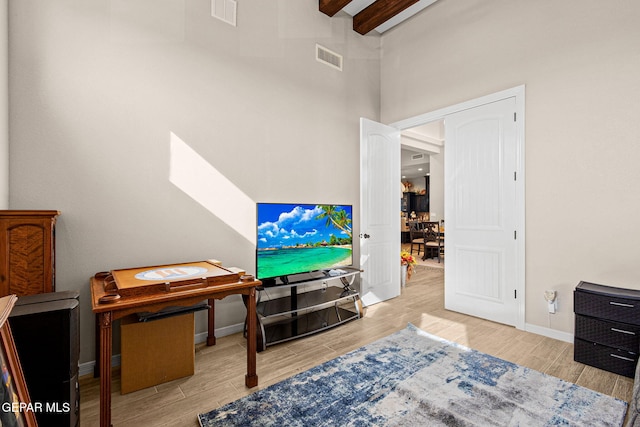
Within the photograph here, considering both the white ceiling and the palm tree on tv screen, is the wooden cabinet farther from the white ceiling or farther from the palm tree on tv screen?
the white ceiling

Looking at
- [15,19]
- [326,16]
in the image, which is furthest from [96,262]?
[326,16]

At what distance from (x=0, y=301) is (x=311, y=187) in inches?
107

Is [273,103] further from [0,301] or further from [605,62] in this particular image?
[605,62]

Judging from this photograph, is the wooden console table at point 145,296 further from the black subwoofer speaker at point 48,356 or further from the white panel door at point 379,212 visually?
the white panel door at point 379,212

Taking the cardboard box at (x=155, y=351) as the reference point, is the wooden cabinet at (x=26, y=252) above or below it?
above

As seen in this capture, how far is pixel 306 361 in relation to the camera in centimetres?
231

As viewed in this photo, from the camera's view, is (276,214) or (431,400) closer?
(431,400)

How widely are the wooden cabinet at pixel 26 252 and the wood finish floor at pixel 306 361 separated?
805 millimetres

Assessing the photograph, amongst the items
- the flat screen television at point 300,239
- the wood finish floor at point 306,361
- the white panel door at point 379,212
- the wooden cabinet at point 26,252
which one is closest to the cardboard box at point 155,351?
the wood finish floor at point 306,361

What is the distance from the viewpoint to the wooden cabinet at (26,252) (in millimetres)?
1640

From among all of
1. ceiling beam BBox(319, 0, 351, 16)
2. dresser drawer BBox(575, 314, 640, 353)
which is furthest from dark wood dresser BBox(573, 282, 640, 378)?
ceiling beam BBox(319, 0, 351, 16)

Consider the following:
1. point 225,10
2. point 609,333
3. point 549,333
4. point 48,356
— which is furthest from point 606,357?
point 225,10

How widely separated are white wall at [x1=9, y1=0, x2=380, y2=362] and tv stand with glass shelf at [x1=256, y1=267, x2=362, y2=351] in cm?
35

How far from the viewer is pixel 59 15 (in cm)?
204
